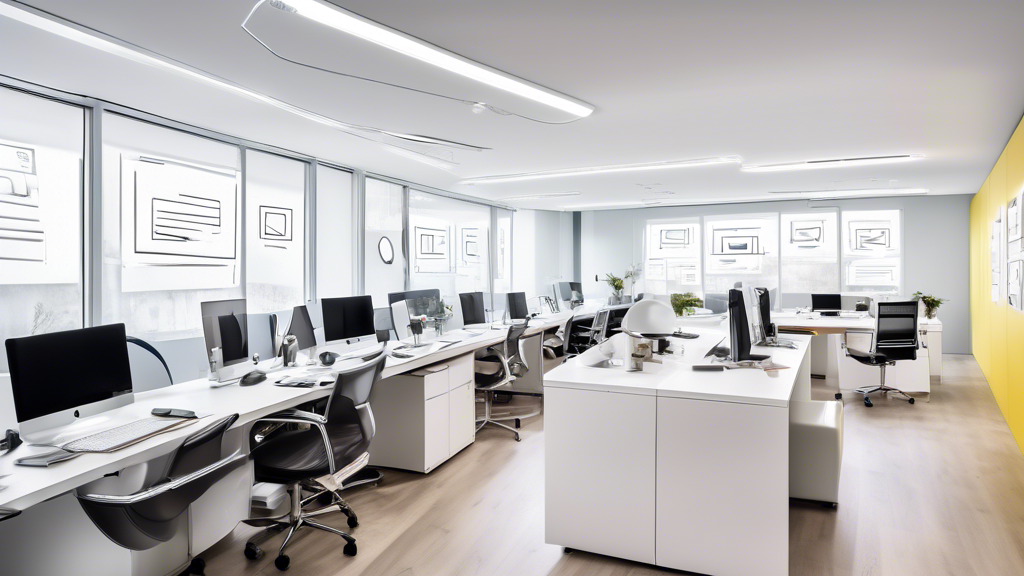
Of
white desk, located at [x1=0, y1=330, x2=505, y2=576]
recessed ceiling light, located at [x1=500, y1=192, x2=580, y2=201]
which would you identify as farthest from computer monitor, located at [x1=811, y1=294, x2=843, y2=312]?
white desk, located at [x1=0, y1=330, x2=505, y2=576]

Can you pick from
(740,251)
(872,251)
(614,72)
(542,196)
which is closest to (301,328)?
(614,72)

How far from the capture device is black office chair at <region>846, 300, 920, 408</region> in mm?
5824

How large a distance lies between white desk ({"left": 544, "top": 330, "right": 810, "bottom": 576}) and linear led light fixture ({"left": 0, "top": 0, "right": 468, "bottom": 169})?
273cm

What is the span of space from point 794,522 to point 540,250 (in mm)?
8265

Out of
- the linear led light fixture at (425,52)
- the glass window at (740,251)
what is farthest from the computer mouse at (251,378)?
the glass window at (740,251)

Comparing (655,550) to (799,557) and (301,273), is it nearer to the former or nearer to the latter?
(799,557)

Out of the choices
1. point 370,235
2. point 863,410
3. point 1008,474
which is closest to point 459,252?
point 370,235

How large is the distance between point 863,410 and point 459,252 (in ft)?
18.8

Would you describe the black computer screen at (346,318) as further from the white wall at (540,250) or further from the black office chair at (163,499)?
the white wall at (540,250)

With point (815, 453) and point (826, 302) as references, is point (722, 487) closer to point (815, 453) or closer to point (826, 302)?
point (815, 453)

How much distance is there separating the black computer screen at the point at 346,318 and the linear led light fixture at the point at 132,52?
4.50ft

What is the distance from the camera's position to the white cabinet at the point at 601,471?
2.66 metres

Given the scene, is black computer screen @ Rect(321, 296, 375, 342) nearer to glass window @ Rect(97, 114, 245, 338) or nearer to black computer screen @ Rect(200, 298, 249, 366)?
black computer screen @ Rect(200, 298, 249, 366)

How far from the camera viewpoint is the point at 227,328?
3449 millimetres
